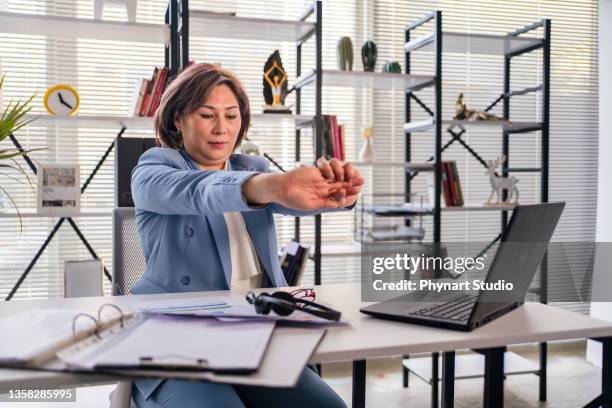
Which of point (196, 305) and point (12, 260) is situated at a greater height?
point (196, 305)

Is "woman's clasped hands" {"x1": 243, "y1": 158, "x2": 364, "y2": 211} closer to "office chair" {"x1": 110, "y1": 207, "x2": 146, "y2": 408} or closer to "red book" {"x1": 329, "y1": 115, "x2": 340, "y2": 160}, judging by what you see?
"office chair" {"x1": 110, "y1": 207, "x2": 146, "y2": 408}

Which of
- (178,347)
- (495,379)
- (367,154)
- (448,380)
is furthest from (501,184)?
(178,347)

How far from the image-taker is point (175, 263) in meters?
1.37

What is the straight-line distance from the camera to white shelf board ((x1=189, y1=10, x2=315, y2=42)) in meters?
2.67

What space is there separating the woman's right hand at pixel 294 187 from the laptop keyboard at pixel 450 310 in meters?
0.29

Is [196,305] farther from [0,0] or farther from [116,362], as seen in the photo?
[0,0]

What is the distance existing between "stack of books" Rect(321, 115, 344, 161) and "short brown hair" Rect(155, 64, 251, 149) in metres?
1.28

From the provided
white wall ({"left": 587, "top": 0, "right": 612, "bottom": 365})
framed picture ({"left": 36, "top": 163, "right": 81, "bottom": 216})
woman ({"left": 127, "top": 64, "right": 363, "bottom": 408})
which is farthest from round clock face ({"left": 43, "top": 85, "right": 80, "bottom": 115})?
white wall ({"left": 587, "top": 0, "right": 612, "bottom": 365})

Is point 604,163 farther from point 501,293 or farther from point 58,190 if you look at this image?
point 58,190

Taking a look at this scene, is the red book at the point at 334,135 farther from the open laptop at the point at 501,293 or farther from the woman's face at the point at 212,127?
the open laptop at the point at 501,293

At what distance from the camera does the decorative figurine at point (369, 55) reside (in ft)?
10.1

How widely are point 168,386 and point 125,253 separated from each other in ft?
2.78

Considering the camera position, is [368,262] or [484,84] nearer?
[368,262]

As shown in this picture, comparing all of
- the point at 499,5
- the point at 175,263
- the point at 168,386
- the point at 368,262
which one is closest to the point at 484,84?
the point at 499,5
